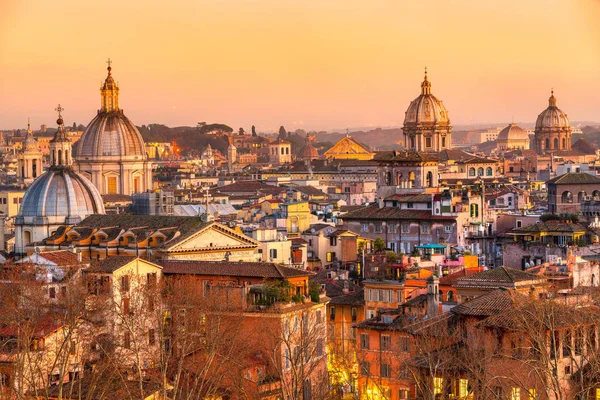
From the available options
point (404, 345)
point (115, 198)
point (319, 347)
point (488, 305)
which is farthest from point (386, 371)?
point (115, 198)

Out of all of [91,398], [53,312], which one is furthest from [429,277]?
[91,398]

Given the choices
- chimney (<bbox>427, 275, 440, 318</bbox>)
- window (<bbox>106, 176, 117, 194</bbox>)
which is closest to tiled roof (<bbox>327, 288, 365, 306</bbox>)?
chimney (<bbox>427, 275, 440, 318</bbox>)

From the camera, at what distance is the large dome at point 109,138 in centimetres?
9219

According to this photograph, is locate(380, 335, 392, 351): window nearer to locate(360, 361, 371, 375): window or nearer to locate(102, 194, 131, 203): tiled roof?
locate(360, 361, 371, 375): window

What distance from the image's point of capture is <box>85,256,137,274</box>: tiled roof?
40469 millimetres

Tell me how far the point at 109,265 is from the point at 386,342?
658cm

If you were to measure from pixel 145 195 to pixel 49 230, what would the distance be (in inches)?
263

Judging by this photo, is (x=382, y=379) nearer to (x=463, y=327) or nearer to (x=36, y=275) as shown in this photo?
(x=463, y=327)

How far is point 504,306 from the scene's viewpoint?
3444 cm

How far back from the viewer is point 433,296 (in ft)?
131

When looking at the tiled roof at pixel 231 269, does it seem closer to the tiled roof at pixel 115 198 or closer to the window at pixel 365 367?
the window at pixel 365 367

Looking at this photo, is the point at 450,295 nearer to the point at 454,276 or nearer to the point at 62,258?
the point at 454,276

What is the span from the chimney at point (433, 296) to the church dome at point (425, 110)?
69971 millimetres

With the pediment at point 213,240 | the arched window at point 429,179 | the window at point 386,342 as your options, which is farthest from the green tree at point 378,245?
the arched window at point 429,179
